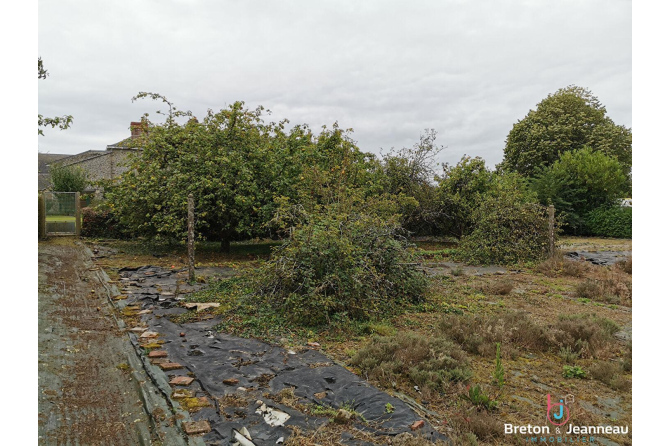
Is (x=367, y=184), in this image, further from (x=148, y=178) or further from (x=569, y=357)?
(x=569, y=357)

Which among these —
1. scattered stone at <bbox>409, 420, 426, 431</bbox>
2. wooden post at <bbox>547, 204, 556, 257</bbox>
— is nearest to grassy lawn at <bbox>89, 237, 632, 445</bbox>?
scattered stone at <bbox>409, 420, 426, 431</bbox>

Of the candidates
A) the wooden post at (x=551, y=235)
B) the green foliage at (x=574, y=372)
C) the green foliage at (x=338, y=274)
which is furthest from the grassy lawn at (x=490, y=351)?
the wooden post at (x=551, y=235)

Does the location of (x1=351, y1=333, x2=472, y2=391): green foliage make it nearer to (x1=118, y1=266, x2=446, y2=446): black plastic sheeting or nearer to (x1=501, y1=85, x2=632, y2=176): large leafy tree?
(x1=118, y1=266, x2=446, y2=446): black plastic sheeting

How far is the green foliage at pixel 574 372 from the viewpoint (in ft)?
13.5

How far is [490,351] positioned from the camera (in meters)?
4.65

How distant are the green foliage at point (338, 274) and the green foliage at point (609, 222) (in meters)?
18.8

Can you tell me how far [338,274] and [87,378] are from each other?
3021 mm

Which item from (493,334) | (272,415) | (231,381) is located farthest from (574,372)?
(231,381)

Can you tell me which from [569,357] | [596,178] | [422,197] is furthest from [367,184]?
[596,178]

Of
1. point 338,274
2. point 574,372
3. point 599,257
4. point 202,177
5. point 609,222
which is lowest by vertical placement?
point 574,372

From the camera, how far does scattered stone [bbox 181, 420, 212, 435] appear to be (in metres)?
3.00

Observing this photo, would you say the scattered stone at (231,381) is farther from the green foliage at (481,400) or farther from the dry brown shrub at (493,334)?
the dry brown shrub at (493,334)

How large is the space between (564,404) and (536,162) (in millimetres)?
27964

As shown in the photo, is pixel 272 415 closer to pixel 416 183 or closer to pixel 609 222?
pixel 416 183
